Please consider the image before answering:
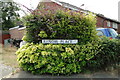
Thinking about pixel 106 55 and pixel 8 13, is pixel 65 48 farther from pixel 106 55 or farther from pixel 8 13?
pixel 8 13

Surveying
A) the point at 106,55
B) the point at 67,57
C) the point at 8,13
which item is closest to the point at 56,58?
the point at 67,57

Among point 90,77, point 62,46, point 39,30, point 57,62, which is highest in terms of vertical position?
point 39,30

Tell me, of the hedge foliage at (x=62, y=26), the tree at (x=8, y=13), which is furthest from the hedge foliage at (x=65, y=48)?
the tree at (x=8, y=13)

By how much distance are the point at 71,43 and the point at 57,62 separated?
0.82 m

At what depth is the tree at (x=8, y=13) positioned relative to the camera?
62.8ft

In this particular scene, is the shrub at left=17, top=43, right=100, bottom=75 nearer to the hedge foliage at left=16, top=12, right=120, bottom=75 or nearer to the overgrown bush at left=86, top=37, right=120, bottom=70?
the hedge foliage at left=16, top=12, right=120, bottom=75

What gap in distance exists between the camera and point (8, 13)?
2005 cm

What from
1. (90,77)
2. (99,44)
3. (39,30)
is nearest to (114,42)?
(99,44)

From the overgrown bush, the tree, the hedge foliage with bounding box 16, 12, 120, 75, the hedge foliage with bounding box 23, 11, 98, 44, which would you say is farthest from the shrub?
the tree

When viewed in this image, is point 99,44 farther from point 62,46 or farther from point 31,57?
point 31,57

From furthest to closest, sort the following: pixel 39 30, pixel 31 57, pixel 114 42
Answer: pixel 39 30, pixel 114 42, pixel 31 57

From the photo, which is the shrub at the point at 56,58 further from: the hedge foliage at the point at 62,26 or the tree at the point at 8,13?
the tree at the point at 8,13

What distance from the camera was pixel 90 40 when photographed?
3.64m

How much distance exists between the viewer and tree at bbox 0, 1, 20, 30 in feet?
62.8
